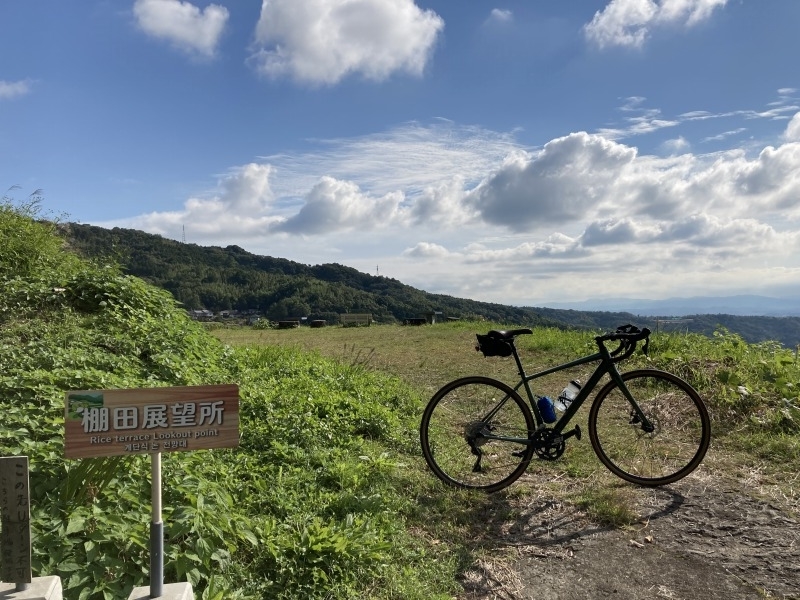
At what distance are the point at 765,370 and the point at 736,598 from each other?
A: 4.64 meters

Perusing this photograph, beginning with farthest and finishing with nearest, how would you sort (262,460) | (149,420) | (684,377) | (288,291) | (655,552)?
(288,291) → (684,377) → (262,460) → (655,552) → (149,420)

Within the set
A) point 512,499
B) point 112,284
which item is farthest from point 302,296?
point 512,499

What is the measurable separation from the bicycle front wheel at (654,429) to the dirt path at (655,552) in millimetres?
264

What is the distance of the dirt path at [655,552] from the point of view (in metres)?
2.88

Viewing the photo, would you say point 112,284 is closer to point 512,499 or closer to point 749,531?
point 512,499

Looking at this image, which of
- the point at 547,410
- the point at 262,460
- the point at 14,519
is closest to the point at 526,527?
the point at 547,410

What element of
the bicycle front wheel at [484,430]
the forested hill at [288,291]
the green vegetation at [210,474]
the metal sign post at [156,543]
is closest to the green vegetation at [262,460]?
the green vegetation at [210,474]

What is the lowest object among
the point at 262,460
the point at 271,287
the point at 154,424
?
the point at 262,460

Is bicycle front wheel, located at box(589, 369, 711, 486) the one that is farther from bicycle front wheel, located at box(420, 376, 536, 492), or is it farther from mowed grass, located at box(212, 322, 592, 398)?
mowed grass, located at box(212, 322, 592, 398)

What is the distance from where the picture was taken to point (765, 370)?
6508 mm

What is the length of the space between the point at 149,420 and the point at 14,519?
0.55 metres

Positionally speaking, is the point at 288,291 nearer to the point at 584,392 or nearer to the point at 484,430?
the point at 484,430

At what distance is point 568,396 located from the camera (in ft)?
13.5

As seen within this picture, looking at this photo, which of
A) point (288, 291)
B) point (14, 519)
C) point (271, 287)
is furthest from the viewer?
point (271, 287)
